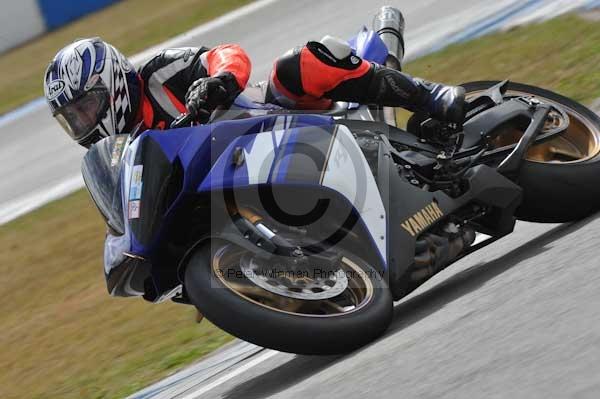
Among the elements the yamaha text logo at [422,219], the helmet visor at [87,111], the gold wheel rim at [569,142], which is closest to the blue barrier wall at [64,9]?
the helmet visor at [87,111]

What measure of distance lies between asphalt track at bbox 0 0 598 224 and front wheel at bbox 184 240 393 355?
269 inches

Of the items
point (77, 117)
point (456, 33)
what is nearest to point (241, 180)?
point (77, 117)

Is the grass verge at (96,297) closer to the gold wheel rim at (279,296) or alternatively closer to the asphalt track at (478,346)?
the asphalt track at (478,346)

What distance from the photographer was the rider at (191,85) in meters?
4.20

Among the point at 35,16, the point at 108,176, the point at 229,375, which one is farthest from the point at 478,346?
the point at 35,16

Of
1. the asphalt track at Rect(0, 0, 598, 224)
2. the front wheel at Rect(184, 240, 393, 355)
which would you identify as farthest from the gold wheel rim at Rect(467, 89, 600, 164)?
the asphalt track at Rect(0, 0, 598, 224)

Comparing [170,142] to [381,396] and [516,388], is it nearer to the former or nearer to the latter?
[381,396]

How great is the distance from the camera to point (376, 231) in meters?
3.91

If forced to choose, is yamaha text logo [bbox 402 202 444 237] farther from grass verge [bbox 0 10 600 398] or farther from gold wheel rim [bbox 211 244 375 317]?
grass verge [bbox 0 10 600 398]

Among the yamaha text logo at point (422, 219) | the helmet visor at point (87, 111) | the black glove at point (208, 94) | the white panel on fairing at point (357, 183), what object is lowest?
the yamaha text logo at point (422, 219)

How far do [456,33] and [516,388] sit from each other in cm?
856

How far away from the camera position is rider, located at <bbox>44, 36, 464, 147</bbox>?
420 centimetres

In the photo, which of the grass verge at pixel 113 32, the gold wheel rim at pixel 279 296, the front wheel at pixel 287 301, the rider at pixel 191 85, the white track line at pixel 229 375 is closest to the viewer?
the front wheel at pixel 287 301

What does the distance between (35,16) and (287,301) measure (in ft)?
43.8
